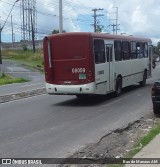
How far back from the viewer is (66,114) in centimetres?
1445

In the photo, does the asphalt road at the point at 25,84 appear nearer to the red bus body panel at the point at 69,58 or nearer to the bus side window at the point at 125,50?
the red bus body panel at the point at 69,58

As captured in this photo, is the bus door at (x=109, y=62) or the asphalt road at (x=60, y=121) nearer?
the asphalt road at (x=60, y=121)

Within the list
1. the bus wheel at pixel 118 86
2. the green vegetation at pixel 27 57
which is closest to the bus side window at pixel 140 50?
the bus wheel at pixel 118 86

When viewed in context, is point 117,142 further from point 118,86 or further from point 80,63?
point 118,86

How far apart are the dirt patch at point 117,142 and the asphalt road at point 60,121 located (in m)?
0.27

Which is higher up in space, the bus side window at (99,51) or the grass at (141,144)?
Result: the bus side window at (99,51)

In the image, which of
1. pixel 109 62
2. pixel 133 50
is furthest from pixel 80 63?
pixel 133 50

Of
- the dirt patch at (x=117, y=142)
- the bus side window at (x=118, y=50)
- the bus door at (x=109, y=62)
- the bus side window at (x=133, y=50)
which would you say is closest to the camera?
the dirt patch at (x=117, y=142)

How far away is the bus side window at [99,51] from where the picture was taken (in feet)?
56.6

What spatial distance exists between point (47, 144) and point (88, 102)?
876 centimetres

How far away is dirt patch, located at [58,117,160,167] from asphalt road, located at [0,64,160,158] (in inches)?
10.8

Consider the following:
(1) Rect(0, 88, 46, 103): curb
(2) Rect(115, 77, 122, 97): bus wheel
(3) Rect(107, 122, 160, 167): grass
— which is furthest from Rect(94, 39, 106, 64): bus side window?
(3) Rect(107, 122, 160, 167): grass

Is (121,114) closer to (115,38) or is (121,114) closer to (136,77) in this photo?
(115,38)

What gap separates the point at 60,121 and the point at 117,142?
11.4 ft
